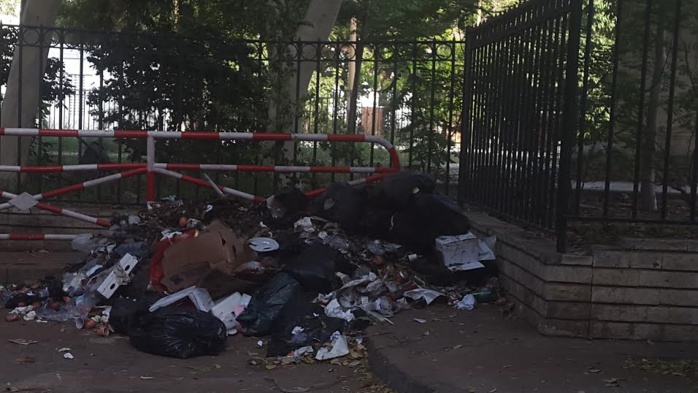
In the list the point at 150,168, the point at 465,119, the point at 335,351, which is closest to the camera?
the point at 335,351

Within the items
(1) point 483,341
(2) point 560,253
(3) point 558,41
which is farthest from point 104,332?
(3) point 558,41

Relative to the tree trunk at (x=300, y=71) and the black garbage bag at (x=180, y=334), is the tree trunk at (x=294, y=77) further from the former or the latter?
the black garbage bag at (x=180, y=334)

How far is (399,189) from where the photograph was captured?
23.3 feet

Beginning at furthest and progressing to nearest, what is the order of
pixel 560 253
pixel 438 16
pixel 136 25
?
pixel 438 16 → pixel 136 25 → pixel 560 253

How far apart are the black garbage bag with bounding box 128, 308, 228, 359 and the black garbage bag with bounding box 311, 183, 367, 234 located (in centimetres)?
190

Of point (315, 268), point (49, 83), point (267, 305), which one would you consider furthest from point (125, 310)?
point (49, 83)

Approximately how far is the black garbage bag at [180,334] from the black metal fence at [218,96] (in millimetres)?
2971

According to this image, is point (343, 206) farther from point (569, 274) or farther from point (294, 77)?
point (294, 77)

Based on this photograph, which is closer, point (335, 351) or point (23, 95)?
point (335, 351)

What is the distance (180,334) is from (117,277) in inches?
52.0

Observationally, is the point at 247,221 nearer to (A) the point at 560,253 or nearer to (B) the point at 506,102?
(B) the point at 506,102

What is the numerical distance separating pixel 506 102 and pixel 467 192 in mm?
1489

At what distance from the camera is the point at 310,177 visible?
9.15 metres

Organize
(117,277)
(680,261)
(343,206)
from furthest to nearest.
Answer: (343,206), (117,277), (680,261)
